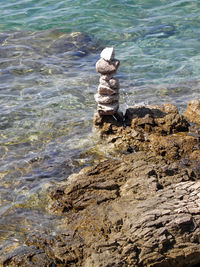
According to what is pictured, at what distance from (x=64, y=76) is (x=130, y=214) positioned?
30.8 feet

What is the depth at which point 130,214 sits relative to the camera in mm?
6473

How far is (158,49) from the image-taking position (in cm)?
1734

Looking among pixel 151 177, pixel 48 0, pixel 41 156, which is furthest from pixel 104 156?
pixel 48 0

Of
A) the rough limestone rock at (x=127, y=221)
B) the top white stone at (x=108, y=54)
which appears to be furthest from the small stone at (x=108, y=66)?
A: the rough limestone rock at (x=127, y=221)

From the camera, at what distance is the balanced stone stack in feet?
32.2

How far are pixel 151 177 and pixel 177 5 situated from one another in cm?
1672

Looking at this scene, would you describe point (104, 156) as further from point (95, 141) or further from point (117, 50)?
point (117, 50)

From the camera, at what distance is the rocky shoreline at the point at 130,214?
6.03 metres

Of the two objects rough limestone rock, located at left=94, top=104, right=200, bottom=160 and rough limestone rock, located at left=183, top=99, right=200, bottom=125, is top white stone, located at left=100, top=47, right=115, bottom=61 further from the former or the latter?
rough limestone rock, located at left=183, top=99, right=200, bottom=125

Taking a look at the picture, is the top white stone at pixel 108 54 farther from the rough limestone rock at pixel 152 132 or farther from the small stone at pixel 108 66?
the rough limestone rock at pixel 152 132

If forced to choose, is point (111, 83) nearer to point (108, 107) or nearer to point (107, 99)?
point (107, 99)

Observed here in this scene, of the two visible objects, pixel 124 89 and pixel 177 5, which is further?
pixel 177 5

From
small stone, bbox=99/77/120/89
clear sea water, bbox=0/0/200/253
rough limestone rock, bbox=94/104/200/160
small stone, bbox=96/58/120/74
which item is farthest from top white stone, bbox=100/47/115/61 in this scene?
clear sea water, bbox=0/0/200/253

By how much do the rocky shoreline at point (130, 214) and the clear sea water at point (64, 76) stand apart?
0.57m
